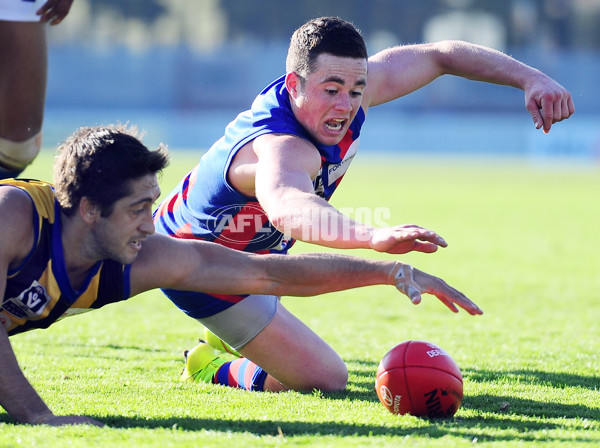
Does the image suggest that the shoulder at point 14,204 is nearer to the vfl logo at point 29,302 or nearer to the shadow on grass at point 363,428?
the vfl logo at point 29,302

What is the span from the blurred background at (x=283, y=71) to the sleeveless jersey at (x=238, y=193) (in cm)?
3689

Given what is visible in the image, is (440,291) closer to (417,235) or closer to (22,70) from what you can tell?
(417,235)

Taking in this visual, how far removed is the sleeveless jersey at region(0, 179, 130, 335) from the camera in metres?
4.45

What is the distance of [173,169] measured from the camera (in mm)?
32094

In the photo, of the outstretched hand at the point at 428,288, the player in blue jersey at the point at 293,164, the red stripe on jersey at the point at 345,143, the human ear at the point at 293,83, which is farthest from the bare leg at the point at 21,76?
the outstretched hand at the point at 428,288

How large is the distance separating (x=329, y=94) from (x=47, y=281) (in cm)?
200

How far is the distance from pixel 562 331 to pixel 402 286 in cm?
463

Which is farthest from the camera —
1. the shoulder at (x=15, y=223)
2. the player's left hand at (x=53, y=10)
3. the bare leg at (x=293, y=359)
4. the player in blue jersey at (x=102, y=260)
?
the player's left hand at (x=53, y=10)

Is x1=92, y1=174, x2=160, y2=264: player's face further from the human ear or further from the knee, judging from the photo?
the knee

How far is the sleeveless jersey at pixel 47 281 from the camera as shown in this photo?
14.6ft

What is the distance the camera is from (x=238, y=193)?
5605 millimetres

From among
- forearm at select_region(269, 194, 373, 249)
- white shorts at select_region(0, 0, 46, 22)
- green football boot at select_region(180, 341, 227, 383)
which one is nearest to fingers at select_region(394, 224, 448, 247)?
forearm at select_region(269, 194, 373, 249)

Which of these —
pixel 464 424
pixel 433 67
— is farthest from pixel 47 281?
pixel 433 67

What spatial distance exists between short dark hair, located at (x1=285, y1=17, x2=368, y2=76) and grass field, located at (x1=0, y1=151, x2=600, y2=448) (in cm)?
204
